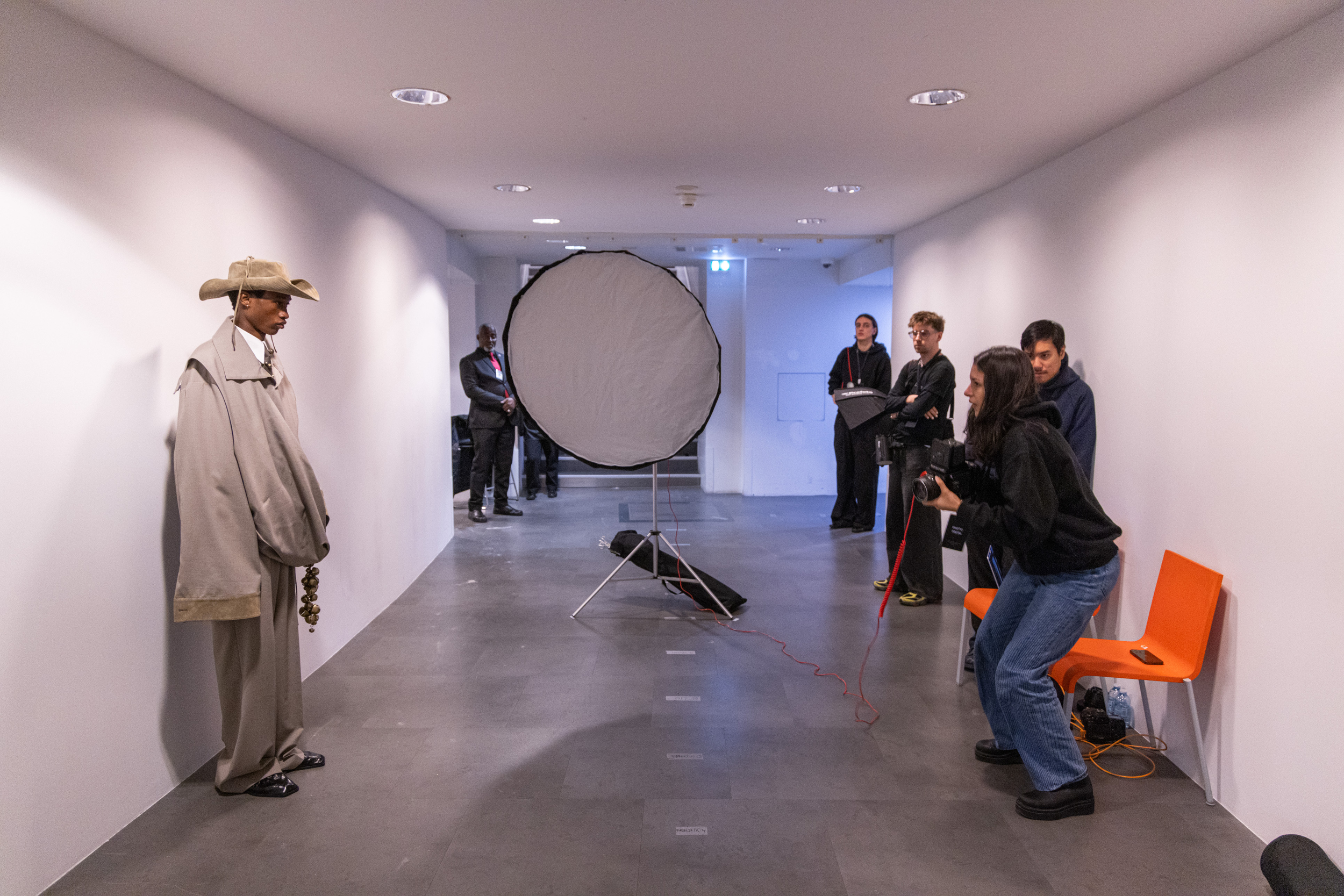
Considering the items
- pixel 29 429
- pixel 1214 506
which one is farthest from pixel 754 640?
pixel 29 429

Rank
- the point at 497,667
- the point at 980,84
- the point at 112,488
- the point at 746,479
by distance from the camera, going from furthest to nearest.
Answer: the point at 746,479, the point at 497,667, the point at 980,84, the point at 112,488

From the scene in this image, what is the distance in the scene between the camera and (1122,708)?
3.37 m

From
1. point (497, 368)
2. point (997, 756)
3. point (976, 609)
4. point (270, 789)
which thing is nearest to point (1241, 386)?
point (976, 609)

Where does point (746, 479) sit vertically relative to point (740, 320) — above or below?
below

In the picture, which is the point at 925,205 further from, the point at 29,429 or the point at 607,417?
the point at 29,429

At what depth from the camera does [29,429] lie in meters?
2.22

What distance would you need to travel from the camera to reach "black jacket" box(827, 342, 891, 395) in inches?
271

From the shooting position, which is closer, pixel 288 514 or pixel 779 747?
pixel 288 514

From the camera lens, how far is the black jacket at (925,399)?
478 centimetres

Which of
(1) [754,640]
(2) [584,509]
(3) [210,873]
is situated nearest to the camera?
(3) [210,873]

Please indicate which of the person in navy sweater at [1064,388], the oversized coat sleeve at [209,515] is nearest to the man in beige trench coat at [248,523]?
the oversized coat sleeve at [209,515]

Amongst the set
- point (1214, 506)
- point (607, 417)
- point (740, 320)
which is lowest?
point (1214, 506)

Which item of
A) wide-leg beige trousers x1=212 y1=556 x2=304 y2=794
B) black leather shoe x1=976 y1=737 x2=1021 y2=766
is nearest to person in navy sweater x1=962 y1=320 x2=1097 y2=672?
black leather shoe x1=976 y1=737 x2=1021 y2=766

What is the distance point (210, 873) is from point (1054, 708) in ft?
8.61
